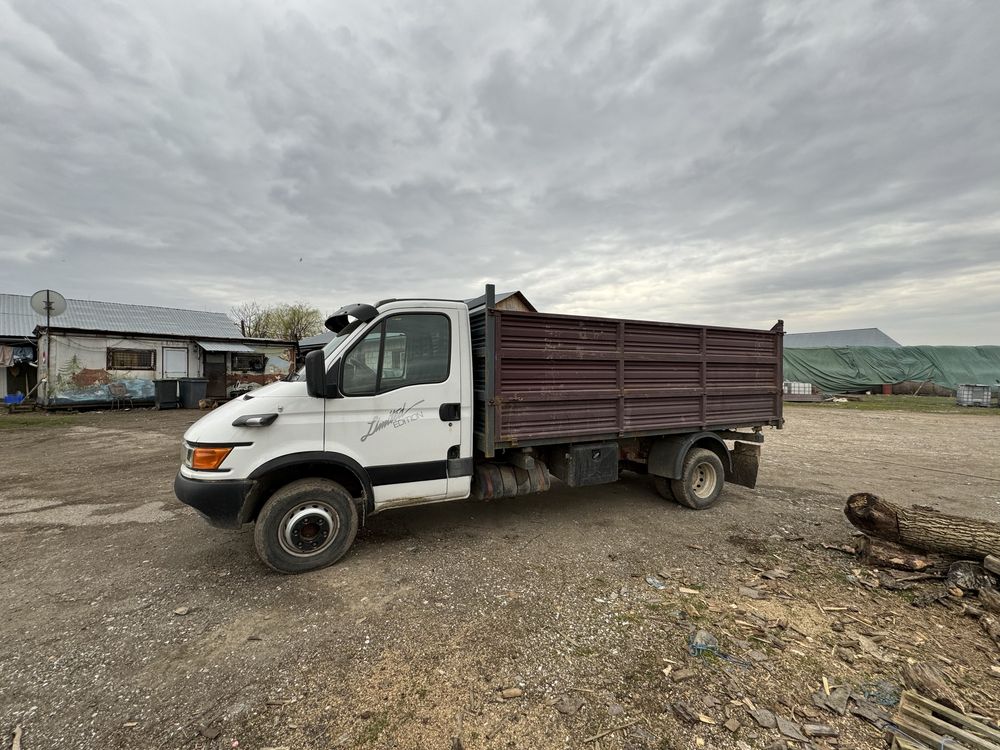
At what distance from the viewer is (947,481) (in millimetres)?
6809

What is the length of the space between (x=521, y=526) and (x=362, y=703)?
8.87ft

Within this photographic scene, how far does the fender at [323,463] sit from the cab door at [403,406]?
55 millimetres

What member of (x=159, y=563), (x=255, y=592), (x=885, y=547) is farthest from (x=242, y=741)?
Answer: (x=885, y=547)

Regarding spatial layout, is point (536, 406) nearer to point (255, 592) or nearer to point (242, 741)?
point (255, 592)

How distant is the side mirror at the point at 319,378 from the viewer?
3531 mm

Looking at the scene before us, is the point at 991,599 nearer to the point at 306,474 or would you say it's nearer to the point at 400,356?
the point at 400,356

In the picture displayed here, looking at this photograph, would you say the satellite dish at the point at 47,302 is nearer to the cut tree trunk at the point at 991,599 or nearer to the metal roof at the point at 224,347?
the metal roof at the point at 224,347

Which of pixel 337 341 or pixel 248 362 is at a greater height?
pixel 248 362

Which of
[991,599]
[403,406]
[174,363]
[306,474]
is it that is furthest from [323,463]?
[174,363]

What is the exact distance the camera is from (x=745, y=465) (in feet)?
18.9

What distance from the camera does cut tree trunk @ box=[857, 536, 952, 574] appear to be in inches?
143

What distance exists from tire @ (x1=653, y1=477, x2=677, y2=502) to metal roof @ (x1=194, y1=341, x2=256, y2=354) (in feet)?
62.5

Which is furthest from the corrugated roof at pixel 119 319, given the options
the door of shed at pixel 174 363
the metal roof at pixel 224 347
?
the door of shed at pixel 174 363

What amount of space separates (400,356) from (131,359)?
18.5 metres
